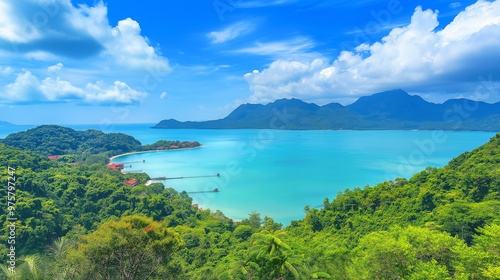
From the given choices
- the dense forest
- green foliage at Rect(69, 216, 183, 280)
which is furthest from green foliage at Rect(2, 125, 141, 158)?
green foliage at Rect(69, 216, 183, 280)

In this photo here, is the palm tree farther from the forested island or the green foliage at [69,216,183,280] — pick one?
the forested island

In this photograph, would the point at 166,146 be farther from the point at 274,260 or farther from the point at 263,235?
the point at 274,260

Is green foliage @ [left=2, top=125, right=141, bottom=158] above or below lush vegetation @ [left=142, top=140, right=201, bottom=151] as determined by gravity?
above

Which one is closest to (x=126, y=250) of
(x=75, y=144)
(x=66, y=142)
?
(x=66, y=142)

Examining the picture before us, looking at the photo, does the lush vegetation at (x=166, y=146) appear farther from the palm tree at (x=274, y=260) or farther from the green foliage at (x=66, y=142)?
the palm tree at (x=274, y=260)

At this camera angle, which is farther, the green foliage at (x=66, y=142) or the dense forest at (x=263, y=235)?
the green foliage at (x=66, y=142)

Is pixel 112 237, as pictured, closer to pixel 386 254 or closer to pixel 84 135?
pixel 386 254

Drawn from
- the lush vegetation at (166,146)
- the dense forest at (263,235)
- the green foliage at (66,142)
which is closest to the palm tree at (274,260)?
the dense forest at (263,235)

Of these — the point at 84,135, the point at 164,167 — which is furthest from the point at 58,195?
the point at 84,135
